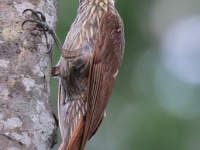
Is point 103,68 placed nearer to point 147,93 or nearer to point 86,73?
point 86,73

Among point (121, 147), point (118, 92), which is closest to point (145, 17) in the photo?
point (118, 92)

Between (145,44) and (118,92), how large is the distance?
0.68 m

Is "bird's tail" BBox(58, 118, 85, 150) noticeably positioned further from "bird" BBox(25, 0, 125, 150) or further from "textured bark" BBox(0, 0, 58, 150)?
"textured bark" BBox(0, 0, 58, 150)

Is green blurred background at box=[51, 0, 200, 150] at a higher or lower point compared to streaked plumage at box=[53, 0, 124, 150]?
lower

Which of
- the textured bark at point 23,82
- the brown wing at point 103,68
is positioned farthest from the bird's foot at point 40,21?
the brown wing at point 103,68

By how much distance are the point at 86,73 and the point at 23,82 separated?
0.89 meters

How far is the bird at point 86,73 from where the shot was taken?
381 centimetres

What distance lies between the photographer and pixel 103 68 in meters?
3.97

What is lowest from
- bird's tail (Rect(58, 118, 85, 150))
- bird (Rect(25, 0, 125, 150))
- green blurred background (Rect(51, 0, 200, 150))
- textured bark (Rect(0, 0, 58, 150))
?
green blurred background (Rect(51, 0, 200, 150))

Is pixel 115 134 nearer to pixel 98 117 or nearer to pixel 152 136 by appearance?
pixel 152 136

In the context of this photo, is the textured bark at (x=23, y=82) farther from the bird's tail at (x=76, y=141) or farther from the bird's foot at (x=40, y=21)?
the bird's tail at (x=76, y=141)

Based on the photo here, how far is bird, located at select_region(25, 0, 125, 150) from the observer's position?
12.5ft

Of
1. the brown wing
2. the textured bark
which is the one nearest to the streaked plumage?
the brown wing

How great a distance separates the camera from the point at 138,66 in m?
7.80
